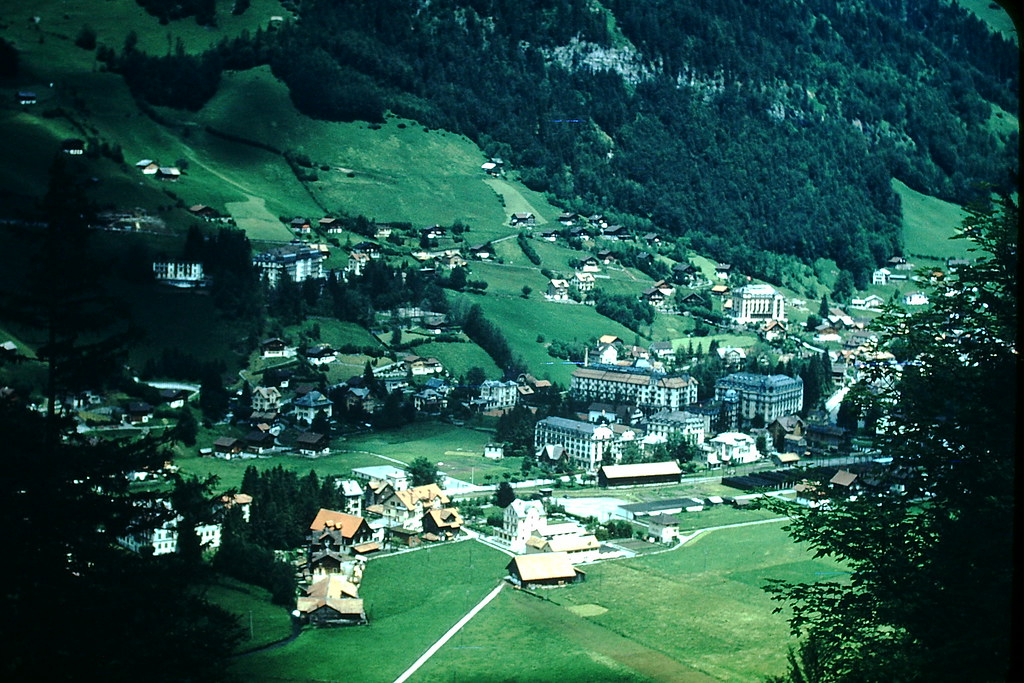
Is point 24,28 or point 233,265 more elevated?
point 24,28

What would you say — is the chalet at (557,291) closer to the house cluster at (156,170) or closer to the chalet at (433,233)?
the chalet at (433,233)

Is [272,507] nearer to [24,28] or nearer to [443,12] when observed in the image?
[24,28]

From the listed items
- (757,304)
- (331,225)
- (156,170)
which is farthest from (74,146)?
(757,304)

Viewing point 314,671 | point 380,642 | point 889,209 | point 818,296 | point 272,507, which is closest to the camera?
point 314,671

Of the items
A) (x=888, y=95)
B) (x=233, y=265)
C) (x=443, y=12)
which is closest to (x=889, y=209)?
(x=888, y=95)

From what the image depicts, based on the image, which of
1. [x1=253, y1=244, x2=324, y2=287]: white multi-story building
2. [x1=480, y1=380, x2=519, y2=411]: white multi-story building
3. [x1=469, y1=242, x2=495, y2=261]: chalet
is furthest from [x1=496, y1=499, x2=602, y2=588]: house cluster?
[x1=469, y1=242, x2=495, y2=261]: chalet

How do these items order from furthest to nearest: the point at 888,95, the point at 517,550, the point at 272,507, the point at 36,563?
1. the point at 888,95
2. the point at 517,550
3. the point at 272,507
4. the point at 36,563

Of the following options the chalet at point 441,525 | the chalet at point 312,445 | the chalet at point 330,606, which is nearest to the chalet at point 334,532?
the chalet at point 441,525
